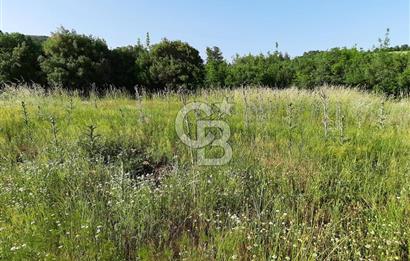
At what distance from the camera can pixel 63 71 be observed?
13000 mm

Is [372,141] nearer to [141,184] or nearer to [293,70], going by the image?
[141,184]

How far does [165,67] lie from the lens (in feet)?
46.0

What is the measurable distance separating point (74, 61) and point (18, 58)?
6.67 ft

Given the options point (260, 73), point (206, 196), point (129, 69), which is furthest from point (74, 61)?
point (206, 196)

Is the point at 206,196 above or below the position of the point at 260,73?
below

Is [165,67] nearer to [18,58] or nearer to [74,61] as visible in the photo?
[74,61]

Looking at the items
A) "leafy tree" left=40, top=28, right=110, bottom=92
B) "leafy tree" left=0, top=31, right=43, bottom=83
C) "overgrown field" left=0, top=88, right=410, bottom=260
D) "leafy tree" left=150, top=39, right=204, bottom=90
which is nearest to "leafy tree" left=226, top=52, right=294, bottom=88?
"leafy tree" left=150, top=39, right=204, bottom=90

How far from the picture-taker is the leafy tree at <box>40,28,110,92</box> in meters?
13.1

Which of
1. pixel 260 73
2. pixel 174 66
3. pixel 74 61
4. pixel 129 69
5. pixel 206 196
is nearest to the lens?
pixel 206 196

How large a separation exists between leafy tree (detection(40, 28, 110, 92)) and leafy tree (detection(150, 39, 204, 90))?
1890mm

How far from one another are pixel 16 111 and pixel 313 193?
5718 mm

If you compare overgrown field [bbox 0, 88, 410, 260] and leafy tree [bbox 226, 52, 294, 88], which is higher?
leafy tree [bbox 226, 52, 294, 88]

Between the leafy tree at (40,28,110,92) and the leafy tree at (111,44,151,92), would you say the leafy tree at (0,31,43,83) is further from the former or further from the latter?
the leafy tree at (111,44,151,92)

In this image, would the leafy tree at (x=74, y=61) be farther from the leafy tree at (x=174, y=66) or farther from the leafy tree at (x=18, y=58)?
the leafy tree at (x=174, y=66)
